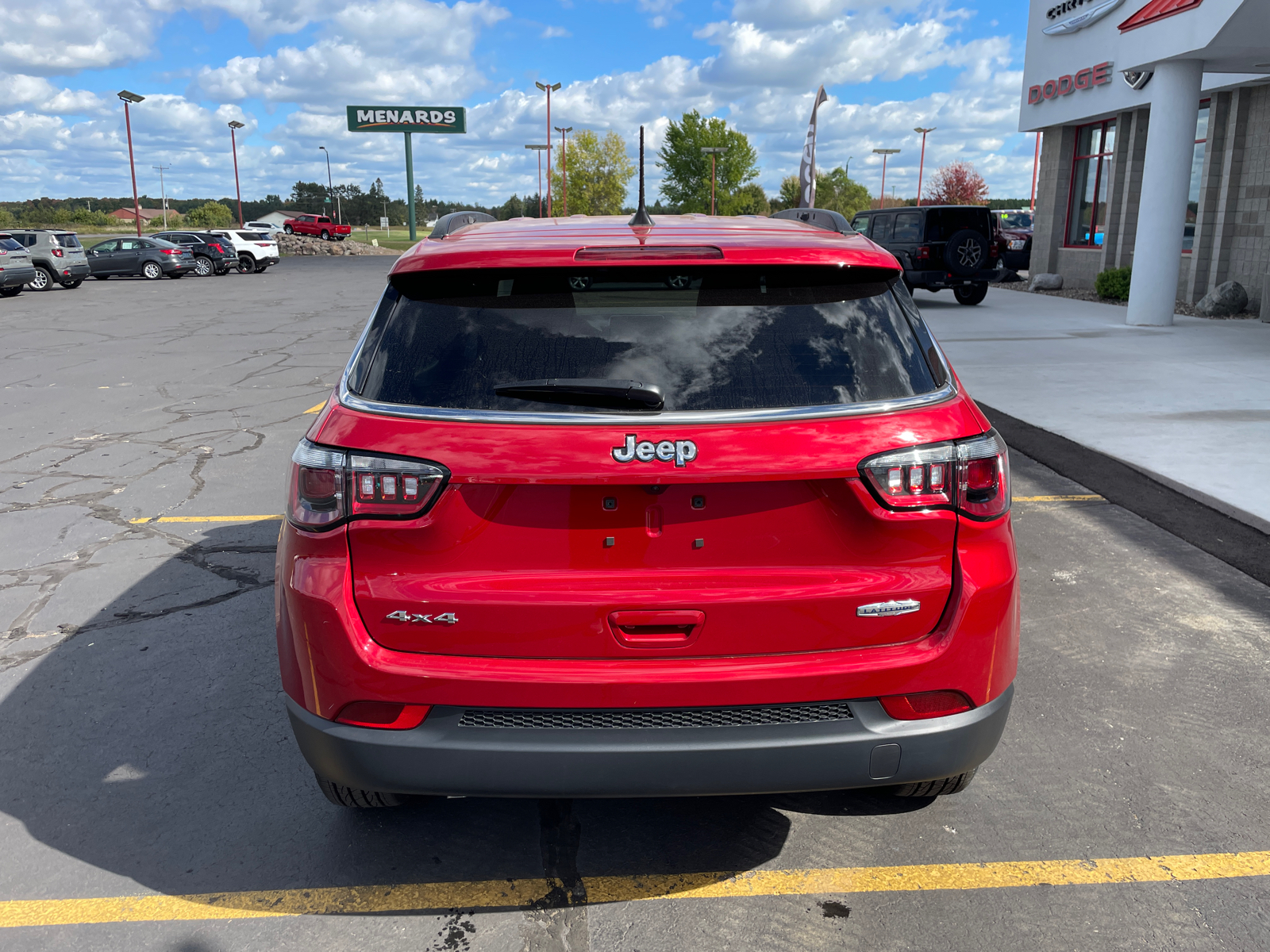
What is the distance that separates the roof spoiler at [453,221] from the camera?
334 cm

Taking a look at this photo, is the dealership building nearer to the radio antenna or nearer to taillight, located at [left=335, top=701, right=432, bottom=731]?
the radio antenna

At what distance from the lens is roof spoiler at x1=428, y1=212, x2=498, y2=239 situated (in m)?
3.34

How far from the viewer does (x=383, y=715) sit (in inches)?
95.3

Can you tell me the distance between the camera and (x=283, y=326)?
733 inches

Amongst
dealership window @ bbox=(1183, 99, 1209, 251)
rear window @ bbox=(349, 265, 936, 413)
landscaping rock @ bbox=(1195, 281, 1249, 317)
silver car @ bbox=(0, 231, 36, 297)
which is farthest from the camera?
silver car @ bbox=(0, 231, 36, 297)

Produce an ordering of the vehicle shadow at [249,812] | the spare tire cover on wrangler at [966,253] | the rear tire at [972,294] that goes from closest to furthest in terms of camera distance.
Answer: the vehicle shadow at [249,812] → the spare tire cover on wrangler at [966,253] → the rear tire at [972,294]

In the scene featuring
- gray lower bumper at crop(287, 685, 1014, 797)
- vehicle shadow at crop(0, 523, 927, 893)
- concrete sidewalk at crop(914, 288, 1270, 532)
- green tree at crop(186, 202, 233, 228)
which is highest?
green tree at crop(186, 202, 233, 228)

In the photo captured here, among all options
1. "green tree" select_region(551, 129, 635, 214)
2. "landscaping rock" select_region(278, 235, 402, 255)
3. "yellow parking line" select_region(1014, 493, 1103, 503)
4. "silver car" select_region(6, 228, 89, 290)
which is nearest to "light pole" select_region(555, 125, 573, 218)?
"green tree" select_region(551, 129, 635, 214)

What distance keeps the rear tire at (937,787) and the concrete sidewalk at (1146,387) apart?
13.8ft

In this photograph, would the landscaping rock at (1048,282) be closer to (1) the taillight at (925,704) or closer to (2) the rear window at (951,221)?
(2) the rear window at (951,221)

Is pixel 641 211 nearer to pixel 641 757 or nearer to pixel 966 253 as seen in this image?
pixel 641 757

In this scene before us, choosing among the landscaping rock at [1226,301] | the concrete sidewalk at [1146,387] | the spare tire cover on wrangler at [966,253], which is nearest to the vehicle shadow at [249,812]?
the concrete sidewalk at [1146,387]

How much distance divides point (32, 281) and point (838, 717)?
31.9 meters

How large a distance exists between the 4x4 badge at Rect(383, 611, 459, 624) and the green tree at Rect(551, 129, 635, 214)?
91546 millimetres
